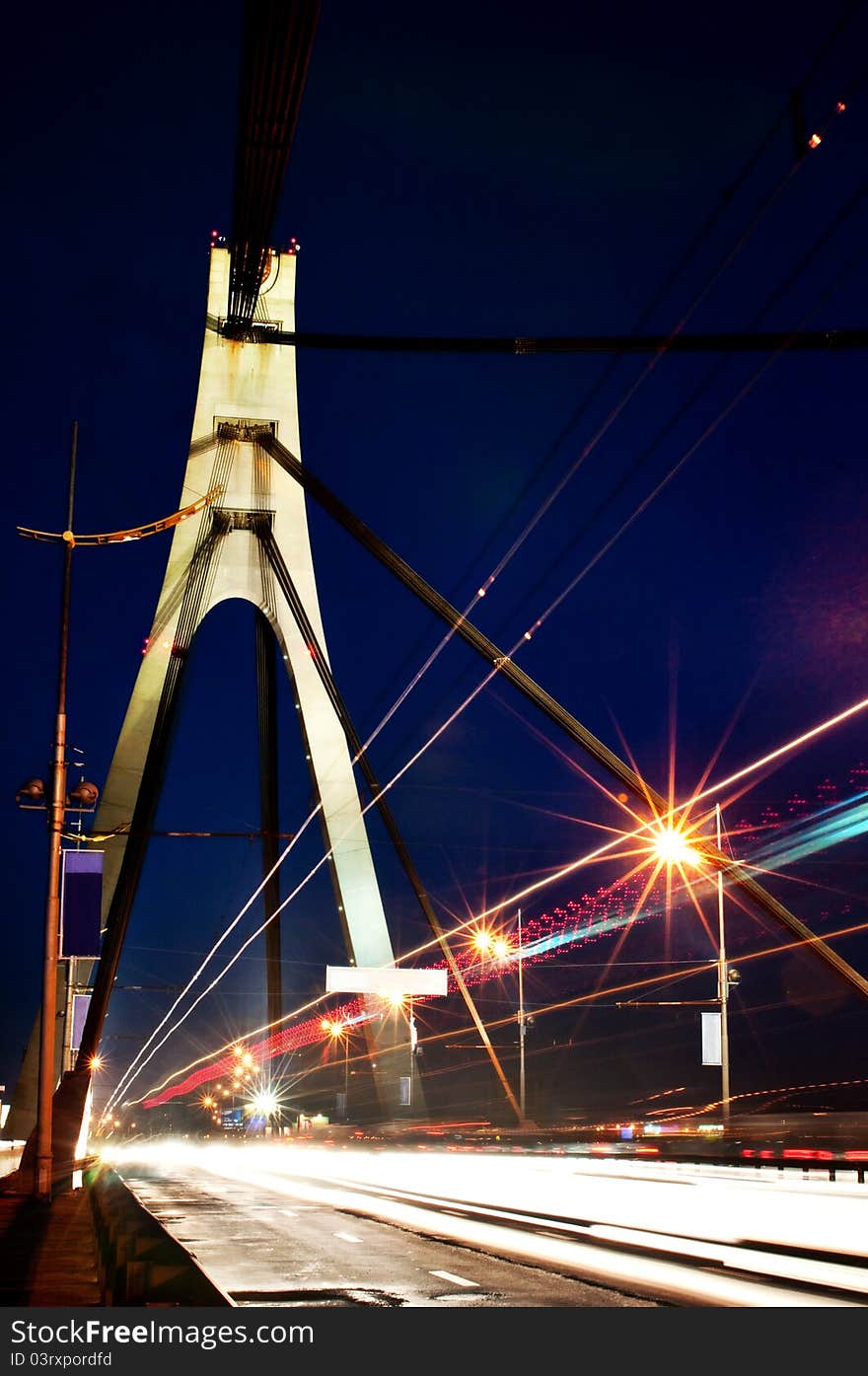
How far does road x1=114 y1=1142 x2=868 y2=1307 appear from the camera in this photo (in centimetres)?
1111

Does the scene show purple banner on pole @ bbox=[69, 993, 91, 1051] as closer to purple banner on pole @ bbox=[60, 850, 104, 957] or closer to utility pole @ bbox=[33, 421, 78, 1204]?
purple banner on pole @ bbox=[60, 850, 104, 957]

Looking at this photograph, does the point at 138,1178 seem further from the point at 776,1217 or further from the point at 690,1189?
the point at 776,1217

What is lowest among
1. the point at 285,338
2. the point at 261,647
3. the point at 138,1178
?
the point at 138,1178

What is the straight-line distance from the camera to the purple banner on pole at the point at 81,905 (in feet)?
102

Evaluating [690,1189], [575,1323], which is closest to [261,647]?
[690,1189]

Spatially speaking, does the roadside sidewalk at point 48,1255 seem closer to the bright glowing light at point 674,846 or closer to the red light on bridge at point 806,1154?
the bright glowing light at point 674,846

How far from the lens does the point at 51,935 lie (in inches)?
848

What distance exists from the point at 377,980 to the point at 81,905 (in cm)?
1405

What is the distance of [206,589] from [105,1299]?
38.1 meters

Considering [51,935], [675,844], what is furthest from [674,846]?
[51,935]

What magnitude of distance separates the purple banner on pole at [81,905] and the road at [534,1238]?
505 cm

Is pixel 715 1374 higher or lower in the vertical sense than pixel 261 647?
lower

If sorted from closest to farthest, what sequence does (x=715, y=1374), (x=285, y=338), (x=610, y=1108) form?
(x=715, y=1374) → (x=285, y=338) → (x=610, y=1108)

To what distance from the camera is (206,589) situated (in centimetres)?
4556
